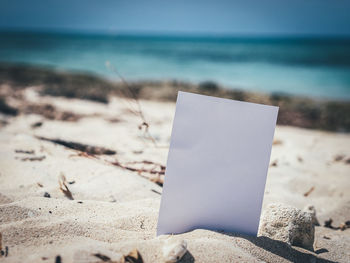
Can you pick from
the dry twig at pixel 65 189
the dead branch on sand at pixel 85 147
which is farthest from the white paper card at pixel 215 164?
the dead branch on sand at pixel 85 147

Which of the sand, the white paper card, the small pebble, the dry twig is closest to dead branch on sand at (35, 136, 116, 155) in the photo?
the sand

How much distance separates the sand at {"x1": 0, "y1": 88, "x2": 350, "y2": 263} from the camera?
2.89 ft

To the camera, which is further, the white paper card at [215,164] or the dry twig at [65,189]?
the dry twig at [65,189]

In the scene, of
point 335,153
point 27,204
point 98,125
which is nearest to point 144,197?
point 27,204

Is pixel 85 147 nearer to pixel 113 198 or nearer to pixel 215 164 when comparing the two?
pixel 113 198

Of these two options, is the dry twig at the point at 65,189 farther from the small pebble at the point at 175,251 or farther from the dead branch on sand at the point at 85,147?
the small pebble at the point at 175,251

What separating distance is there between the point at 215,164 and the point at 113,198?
658 millimetres

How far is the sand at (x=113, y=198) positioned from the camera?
88 cm

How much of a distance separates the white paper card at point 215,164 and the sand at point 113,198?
0.07 m

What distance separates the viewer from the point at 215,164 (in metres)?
0.98

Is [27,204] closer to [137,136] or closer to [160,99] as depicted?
[137,136]

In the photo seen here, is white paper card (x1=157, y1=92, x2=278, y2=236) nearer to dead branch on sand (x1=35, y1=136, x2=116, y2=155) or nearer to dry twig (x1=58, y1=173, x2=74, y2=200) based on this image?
dry twig (x1=58, y1=173, x2=74, y2=200)

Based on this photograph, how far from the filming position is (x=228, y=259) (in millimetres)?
860

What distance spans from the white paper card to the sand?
73mm
